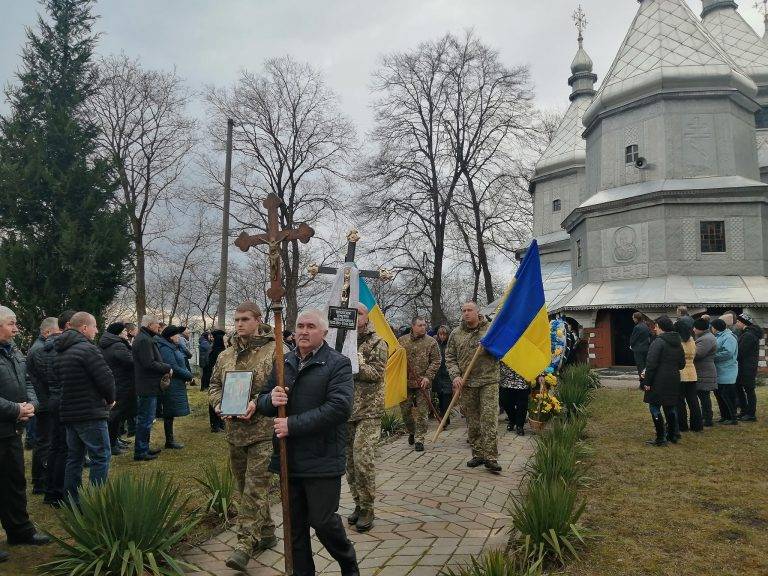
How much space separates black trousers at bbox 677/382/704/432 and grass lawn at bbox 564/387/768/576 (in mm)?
230

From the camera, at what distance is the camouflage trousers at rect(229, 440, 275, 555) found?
15.3 feet

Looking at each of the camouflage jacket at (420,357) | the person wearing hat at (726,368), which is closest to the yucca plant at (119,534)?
the camouflage jacket at (420,357)

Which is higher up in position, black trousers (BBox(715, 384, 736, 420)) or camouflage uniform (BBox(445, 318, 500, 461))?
camouflage uniform (BBox(445, 318, 500, 461))

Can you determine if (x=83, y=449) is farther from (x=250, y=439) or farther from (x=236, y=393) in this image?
(x=236, y=393)

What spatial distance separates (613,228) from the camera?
85.5 feet

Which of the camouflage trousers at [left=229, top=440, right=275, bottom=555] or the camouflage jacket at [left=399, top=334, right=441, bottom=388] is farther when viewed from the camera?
the camouflage jacket at [left=399, top=334, right=441, bottom=388]

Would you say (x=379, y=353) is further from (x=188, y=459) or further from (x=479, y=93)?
(x=479, y=93)

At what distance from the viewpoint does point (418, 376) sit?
9.59 meters

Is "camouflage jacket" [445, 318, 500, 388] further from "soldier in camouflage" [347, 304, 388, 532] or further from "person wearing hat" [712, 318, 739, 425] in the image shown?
"person wearing hat" [712, 318, 739, 425]

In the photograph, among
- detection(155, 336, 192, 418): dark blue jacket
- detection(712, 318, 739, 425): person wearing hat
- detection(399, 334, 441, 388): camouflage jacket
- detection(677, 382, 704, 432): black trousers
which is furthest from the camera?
detection(712, 318, 739, 425): person wearing hat

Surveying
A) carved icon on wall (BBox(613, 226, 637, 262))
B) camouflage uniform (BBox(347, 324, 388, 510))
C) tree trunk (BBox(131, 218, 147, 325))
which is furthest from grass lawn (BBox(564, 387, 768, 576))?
tree trunk (BBox(131, 218, 147, 325))

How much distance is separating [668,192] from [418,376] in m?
18.9

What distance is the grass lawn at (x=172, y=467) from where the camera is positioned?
4913 mm

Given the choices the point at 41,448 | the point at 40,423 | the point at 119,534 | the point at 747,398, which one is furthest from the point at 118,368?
the point at 747,398
